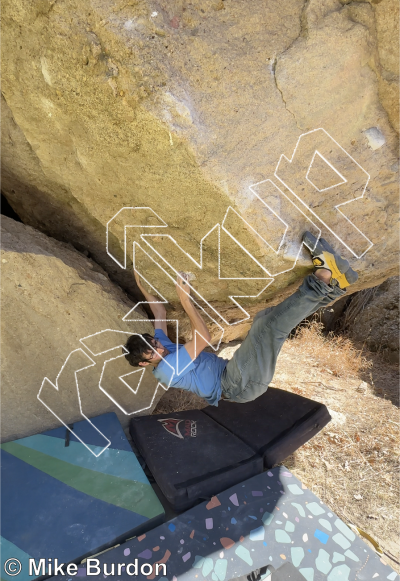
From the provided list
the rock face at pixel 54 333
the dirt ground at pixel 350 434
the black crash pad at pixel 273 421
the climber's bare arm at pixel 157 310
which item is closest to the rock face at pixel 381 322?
the dirt ground at pixel 350 434

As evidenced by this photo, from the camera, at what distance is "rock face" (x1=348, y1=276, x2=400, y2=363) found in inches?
183

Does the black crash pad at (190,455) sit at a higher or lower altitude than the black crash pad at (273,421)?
lower

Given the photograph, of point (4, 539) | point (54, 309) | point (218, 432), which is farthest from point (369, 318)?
point (4, 539)

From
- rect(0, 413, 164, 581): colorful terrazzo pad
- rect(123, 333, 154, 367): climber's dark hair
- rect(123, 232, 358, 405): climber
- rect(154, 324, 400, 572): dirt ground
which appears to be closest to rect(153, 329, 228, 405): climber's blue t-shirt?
rect(123, 232, 358, 405): climber

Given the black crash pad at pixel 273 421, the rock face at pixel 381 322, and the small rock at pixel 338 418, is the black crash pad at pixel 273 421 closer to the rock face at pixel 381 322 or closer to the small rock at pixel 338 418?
the small rock at pixel 338 418

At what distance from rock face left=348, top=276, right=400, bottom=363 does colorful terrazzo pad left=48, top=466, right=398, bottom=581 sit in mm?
3404

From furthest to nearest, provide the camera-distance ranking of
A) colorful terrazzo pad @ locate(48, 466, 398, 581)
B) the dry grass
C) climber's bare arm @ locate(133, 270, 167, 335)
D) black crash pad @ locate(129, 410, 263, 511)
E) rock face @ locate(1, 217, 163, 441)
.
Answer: the dry grass < climber's bare arm @ locate(133, 270, 167, 335) < rock face @ locate(1, 217, 163, 441) < black crash pad @ locate(129, 410, 263, 511) < colorful terrazzo pad @ locate(48, 466, 398, 581)

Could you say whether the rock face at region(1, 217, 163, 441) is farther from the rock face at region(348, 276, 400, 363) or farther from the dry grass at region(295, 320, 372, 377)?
the rock face at region(348, 276, 400, 363)

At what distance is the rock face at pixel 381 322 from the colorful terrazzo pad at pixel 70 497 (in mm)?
3737

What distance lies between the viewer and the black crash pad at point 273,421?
213 cm

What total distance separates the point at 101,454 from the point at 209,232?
1288mm

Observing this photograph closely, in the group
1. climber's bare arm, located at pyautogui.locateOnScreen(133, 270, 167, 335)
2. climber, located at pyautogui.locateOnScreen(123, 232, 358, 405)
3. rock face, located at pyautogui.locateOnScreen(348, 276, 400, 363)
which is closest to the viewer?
climber, located at pyautogui.locateOnScreen(123, 232, 358, 405)

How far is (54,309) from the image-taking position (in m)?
2.11

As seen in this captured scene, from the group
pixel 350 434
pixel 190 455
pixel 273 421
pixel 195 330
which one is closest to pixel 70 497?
pixel 190 455
